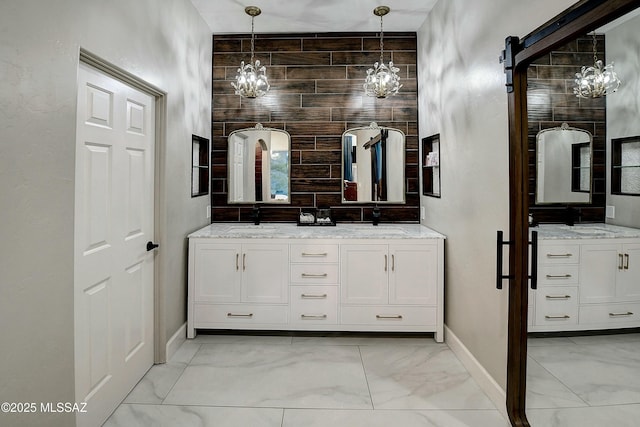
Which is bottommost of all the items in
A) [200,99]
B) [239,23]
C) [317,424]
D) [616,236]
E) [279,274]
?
[317,424]

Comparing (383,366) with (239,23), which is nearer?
(383,366)

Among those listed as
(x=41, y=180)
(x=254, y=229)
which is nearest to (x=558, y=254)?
(x=41, y=180)

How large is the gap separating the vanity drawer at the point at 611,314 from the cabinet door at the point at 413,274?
1.57 meters

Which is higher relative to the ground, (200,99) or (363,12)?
(363,12)

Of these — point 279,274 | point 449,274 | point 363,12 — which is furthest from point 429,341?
point 363,12

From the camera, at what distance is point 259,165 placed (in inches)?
152

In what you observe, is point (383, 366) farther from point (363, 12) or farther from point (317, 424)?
point (363, 12)

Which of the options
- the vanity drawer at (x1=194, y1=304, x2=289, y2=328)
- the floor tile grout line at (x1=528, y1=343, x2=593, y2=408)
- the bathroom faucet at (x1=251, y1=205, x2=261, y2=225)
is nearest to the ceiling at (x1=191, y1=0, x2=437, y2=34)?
the bathroom faucet at (x1=251, y1=205, x2=261, y2=225)

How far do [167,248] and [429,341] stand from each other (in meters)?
2.28

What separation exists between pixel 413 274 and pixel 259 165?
6.27 ft

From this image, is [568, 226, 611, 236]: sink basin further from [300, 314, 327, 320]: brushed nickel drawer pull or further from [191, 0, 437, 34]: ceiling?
[191, 0, 437, 34]: ceiling

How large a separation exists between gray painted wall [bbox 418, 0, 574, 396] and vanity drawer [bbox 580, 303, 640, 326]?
568mm

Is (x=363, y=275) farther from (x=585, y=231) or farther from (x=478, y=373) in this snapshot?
(x=585, y=231)

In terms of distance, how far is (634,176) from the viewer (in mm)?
1224
